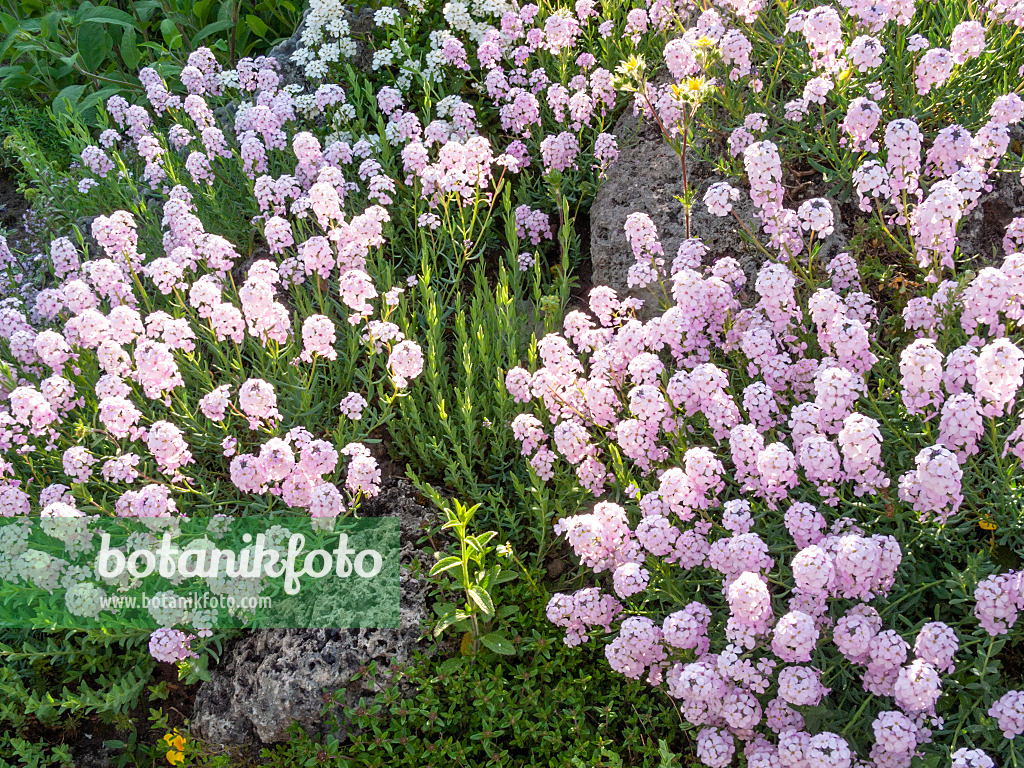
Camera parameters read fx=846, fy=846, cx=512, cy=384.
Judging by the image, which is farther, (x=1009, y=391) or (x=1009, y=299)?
(x=1009, y=299)

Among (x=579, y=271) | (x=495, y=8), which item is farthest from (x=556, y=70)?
(x=579, y=271)

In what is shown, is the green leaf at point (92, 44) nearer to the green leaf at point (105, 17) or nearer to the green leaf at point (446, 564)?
the green leaf at point (105, 17)

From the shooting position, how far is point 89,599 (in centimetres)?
388

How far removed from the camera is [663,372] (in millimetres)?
3803

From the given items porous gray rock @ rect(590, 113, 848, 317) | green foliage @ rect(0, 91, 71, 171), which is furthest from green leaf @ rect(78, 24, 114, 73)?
porous gray rock @ rect(590, 113, 848, 317)

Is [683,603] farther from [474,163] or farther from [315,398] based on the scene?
[474,163]

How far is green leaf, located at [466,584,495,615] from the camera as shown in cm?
365

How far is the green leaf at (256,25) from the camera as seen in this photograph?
7832mm

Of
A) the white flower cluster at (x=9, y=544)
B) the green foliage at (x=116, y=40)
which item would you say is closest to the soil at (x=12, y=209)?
the green foliage at (x=116, y=40)

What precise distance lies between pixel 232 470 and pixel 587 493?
1.69 m

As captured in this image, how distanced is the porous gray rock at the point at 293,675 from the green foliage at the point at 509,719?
0.09 meters

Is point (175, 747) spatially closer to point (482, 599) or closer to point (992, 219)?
point (482, 599)

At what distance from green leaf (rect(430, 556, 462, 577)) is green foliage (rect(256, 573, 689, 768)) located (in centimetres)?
45

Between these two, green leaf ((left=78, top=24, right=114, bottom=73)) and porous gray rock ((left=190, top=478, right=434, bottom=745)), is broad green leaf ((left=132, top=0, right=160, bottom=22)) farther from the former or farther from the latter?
porous gray rock ((left=190, top=478, right=434, bottom=745))
